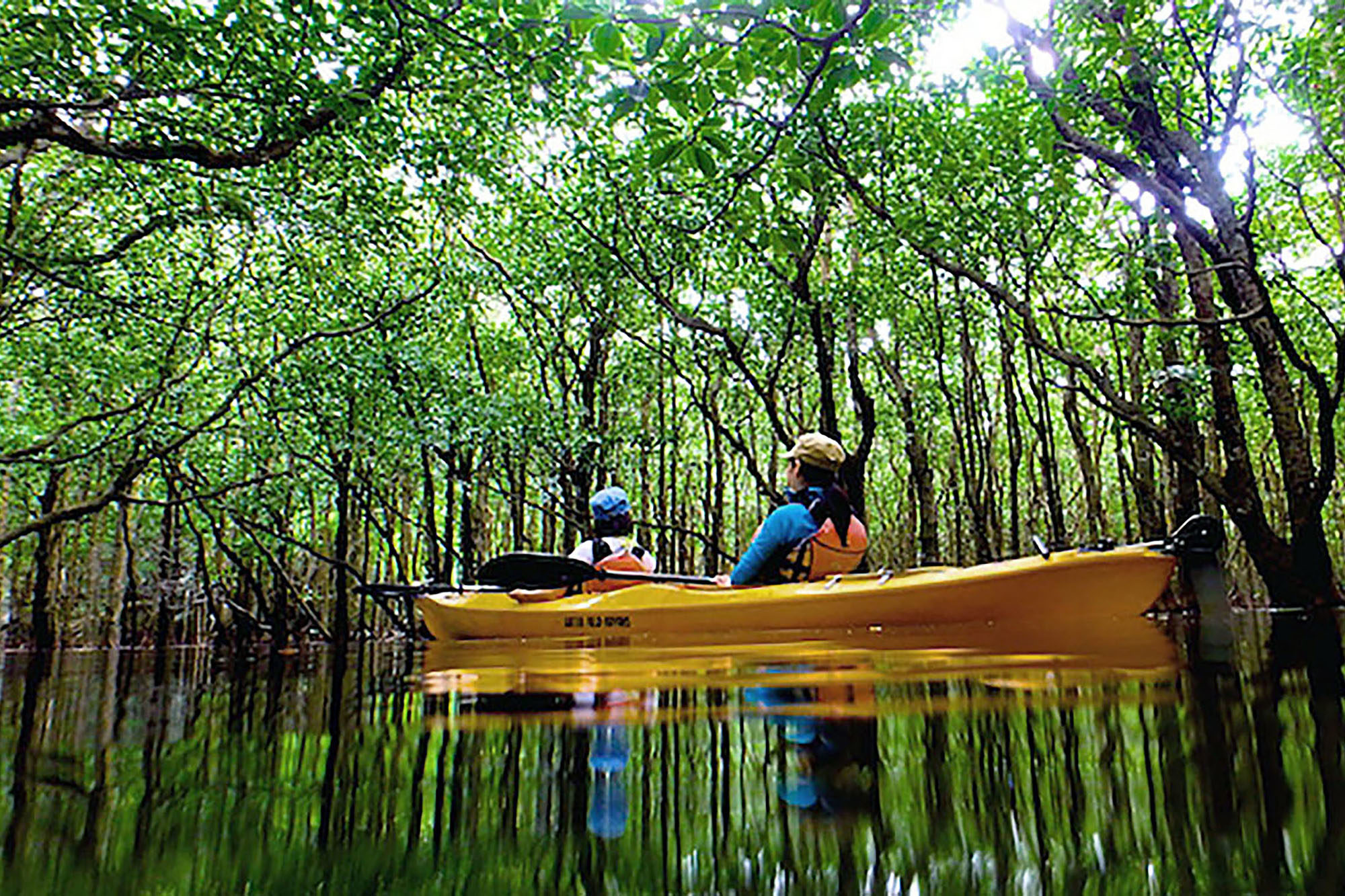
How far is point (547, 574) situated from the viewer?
6379 mm

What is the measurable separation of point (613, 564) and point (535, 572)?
2.37 ft

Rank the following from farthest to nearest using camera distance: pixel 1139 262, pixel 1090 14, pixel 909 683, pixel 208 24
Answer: pixel 1139 262 → pixel 1090 14 → pixel 208 24 → pixel 909 683

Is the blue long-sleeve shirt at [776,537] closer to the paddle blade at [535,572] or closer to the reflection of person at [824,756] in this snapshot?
the paddle blade at [535,572]

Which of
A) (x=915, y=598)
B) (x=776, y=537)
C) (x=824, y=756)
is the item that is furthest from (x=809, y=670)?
(x=776, y=537)

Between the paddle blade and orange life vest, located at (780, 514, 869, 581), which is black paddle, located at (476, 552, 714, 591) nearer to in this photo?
the paddle blade

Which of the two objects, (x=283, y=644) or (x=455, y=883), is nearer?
(x=455, y=883)

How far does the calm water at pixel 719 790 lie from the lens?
64 centimetres

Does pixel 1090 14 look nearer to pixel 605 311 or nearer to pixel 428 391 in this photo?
pixel 605 311

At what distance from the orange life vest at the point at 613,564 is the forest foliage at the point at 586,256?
9.23 feet

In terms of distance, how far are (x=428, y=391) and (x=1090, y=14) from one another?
9.49m

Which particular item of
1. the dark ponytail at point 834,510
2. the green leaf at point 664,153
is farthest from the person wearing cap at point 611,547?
the green leaf at point 664,153

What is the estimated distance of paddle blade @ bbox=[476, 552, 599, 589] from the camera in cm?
625

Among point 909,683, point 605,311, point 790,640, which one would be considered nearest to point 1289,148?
point 605,311

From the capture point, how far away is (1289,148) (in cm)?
1241
